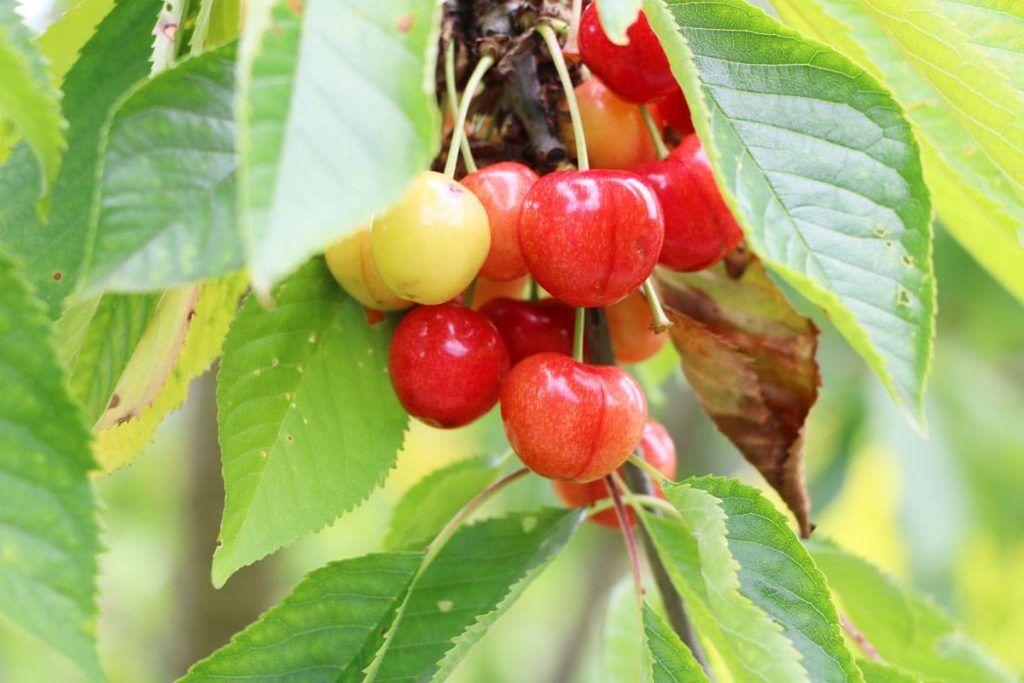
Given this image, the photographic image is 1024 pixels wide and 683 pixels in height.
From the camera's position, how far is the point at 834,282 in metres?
0.67

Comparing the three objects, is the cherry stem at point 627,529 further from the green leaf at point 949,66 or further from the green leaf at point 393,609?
the green leaf at point 949,66

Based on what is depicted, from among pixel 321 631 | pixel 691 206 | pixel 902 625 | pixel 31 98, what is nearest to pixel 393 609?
pixel 321 631

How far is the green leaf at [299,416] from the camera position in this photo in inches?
31.8

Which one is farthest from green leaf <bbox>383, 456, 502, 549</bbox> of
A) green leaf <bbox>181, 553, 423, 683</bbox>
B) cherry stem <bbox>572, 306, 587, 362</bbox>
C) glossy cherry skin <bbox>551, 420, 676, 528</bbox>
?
cherry stem <bbox>572, 306, 587, 362</bbox>

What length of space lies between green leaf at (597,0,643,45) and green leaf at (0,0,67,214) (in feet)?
0.92

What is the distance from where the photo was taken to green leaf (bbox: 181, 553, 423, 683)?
82 cm

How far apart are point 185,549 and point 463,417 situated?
1514mm

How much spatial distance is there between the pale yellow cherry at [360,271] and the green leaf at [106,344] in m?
0.13

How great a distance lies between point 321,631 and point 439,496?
0.31 m

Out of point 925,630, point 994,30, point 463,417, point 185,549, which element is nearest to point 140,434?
point 463,417

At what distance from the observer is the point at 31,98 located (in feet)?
1.75

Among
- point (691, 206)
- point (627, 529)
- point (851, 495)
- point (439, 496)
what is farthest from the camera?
point (851, 495)

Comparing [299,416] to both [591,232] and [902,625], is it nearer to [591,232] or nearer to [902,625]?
[591,232]

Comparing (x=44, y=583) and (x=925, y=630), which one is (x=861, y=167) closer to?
(x=44, y=583)
